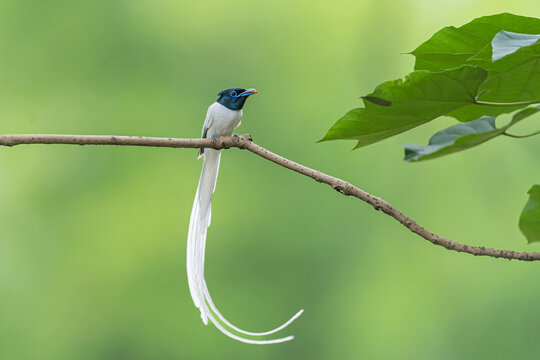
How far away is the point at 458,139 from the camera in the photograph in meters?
0.40

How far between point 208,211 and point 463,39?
0.62m

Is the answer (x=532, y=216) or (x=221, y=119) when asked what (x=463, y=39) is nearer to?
(x=532, y=216)

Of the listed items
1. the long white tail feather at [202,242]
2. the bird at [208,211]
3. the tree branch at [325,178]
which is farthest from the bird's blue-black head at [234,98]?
the tree branch at [325,178]

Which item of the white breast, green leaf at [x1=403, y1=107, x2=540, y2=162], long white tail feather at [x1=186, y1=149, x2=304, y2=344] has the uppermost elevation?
the white breast

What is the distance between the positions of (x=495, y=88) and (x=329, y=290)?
2203mm

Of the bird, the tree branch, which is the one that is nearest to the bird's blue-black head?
the bird

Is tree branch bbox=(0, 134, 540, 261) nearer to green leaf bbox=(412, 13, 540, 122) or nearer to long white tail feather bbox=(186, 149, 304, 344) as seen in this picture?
green leaf bbox=(412, 13, 540, 122)

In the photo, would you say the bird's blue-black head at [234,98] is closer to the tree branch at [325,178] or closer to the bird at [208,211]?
the bird at [208,211]

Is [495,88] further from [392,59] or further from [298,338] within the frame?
[392,59]

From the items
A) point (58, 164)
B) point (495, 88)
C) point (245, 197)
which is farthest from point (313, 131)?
point (495, 88)

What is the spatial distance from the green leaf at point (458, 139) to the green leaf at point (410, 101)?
2cm

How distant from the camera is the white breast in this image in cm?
126

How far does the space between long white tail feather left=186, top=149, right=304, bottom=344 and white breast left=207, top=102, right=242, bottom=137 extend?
0.42 ft

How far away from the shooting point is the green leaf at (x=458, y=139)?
40 centimetres
